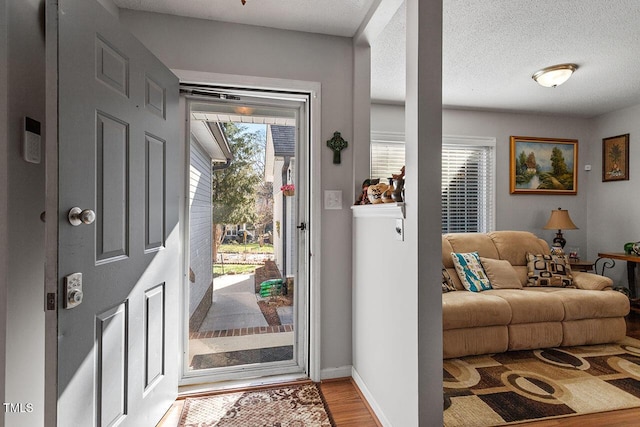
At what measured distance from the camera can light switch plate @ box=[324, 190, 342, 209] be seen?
234 centimetres

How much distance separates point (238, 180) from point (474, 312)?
2228 mm

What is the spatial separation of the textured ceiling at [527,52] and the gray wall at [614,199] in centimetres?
30

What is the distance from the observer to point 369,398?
1.99 m

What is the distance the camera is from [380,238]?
1870 millimetres

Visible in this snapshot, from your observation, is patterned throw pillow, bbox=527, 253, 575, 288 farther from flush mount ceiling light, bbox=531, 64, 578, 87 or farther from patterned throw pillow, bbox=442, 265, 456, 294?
flush mount ceiling light, bbox=531, 64, 578, 87

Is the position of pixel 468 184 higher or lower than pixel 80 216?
higher

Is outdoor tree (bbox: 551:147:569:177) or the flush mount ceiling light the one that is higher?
the flush mount ceiling light

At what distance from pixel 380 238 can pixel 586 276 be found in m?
2.86

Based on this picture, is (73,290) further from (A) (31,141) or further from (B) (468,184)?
(B) (468,184)

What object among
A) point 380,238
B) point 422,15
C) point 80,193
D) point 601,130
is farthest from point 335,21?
point 601,130

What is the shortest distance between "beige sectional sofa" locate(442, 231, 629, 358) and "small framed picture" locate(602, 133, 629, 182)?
1923 mm

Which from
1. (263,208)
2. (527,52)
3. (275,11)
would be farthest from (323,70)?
(527,52)

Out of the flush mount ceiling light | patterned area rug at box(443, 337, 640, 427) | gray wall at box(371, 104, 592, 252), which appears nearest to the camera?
patterned area rug at box(443, 337, 640, 427)

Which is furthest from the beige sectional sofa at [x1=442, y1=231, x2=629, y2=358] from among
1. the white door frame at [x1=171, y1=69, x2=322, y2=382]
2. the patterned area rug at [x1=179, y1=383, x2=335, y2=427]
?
the patterned area rug at [x1=179, y1=383, x2=335, y2=427]
